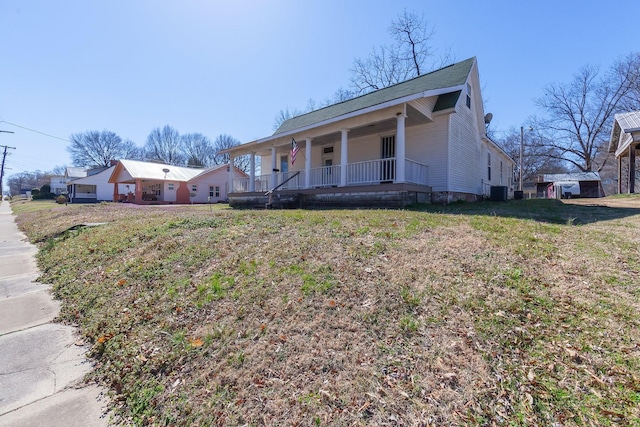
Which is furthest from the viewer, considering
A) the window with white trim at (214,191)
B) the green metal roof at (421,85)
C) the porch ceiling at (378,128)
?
the window with white trim at (214,191)

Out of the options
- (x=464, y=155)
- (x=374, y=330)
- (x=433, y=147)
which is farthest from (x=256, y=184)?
(x=374, y=330)

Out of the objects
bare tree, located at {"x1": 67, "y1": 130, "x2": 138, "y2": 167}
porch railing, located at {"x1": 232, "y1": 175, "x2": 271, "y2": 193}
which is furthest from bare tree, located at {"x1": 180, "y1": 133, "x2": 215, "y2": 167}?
porch railing, located at {"x1": 232, "y1": 175, "x2": 271, "y2": 193}

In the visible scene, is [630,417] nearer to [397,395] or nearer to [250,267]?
[397,395]

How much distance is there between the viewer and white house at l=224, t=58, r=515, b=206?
32.3 feet

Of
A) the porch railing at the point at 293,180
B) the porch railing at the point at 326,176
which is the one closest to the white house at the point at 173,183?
the porch railing at the point at 293,180

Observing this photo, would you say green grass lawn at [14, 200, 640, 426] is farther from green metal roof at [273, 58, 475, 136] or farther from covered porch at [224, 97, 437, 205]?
green metal roof at [273, 58, 475, 136]

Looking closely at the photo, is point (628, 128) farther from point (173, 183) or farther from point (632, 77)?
point (173, 183)

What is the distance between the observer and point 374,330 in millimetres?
2736

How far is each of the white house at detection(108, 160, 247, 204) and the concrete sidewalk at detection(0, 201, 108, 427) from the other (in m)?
25.2

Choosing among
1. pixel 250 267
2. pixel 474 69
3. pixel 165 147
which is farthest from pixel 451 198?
pixel 165 147

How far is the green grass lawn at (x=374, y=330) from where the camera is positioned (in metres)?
2.02

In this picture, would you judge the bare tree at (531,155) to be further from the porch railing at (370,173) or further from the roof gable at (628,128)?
the porch railing at (370,173)

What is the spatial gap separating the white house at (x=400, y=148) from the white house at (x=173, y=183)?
Answer: 655 inches

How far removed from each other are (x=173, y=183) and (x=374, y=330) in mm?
31586
